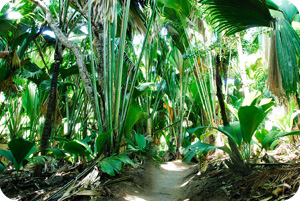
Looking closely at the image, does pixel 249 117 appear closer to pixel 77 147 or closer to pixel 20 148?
pixel 77 147

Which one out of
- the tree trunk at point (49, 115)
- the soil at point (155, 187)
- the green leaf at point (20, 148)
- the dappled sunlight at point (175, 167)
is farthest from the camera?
the dappled sunlight at point (175, 167)

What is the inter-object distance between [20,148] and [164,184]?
1.50 meters

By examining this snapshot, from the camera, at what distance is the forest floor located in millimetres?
1262

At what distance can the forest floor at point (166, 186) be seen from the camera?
1262 millimetres

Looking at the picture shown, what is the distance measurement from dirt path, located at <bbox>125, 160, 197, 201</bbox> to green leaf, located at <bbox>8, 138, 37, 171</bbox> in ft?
2.78

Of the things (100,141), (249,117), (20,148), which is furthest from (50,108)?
(249,117)

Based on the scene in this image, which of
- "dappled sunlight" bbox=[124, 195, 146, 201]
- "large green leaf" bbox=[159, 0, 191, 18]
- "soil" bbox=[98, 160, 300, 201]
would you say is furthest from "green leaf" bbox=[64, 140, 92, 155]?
"large green leaf" bbox=[159, 0, 191, 18]

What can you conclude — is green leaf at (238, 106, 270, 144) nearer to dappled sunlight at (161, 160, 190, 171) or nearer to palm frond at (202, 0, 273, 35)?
palm frond at (202, 0, 273, 35)

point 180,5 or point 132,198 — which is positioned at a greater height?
point 180,5

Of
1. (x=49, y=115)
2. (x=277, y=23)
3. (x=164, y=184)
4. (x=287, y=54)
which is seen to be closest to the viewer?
(x=287, y=54)

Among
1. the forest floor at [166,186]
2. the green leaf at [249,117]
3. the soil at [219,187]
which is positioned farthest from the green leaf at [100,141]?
the green leaf at [249,117]

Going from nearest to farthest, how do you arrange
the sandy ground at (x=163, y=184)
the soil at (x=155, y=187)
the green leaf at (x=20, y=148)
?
the green leaf at (x=20, y=148) → the soil at (x=155, y=187) → the sandy ground at (x=163, y=184)

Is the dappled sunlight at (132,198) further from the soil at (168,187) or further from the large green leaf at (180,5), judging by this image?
the large green leaf at (180,5)

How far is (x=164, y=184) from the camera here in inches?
89.4
